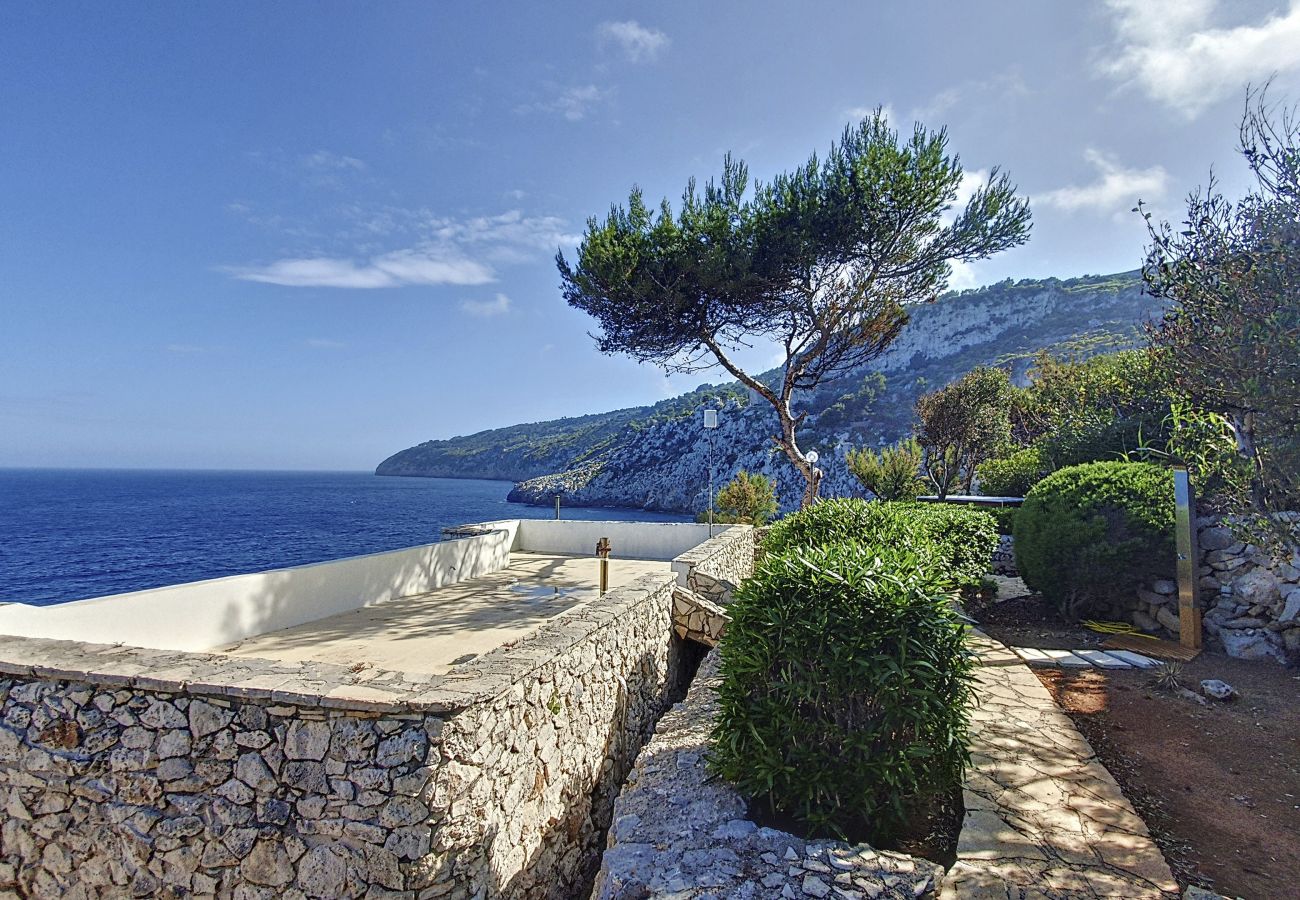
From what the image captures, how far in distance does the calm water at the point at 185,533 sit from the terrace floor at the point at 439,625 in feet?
42.5

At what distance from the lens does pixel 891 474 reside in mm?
14891

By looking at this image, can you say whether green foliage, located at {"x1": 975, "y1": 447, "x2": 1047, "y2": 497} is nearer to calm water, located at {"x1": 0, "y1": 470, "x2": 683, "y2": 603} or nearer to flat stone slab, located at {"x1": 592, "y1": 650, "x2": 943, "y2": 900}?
flat stone slab, located at {"x1": 592, "y1": 650, "x2": 943, "y2": 900}

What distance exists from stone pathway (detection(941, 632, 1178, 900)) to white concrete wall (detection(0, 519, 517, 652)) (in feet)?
19.1

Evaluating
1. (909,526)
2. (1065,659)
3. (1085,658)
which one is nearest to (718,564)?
(909,526)

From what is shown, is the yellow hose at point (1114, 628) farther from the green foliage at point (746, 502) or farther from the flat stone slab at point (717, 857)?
the green foliage at point (746, 502)

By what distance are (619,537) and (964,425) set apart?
11.0 m

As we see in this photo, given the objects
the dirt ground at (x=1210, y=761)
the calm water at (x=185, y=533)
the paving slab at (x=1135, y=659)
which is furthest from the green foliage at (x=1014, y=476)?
the calm water at (x=185, y=533)

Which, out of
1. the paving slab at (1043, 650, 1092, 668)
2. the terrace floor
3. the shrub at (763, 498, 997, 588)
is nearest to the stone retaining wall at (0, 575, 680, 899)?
the terrace floor

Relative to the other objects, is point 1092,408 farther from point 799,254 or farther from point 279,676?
point 279,676

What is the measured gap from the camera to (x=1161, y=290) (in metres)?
4.27

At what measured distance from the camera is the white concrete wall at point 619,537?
37.3 ft

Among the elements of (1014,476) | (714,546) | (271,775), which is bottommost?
(271,775)

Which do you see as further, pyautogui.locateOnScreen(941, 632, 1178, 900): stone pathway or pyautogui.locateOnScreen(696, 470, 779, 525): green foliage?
pyautogui.locateOnScreen(696, 470, 779, 525): green foliage

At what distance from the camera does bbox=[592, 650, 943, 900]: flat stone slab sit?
208 centimetres
